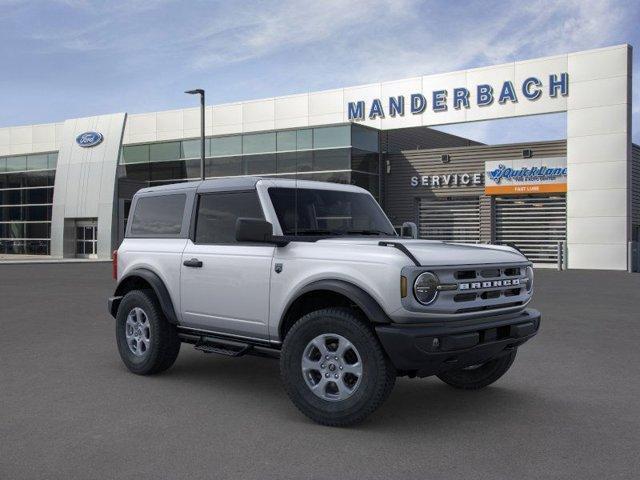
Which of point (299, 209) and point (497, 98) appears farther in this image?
point (497, 98)

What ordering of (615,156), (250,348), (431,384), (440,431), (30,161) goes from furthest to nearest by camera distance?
(30,161) < (615,156) < (431,384) < (250,348) < (440,431)

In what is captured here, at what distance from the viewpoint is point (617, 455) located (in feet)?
14.4

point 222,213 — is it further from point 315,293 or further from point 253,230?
point 315,293

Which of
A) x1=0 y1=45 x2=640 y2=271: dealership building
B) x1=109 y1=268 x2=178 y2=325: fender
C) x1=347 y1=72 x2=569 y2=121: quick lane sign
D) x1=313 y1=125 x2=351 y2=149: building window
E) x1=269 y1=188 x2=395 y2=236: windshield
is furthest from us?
x1=313 y1=125 x2=351 y2=149: building window

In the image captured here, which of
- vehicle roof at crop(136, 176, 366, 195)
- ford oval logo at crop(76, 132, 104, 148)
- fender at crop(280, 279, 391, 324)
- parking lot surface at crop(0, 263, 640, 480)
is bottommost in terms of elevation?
parking lot surface at crop(0, 263, 640, 480)

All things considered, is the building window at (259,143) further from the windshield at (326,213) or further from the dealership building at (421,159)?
the windshield at (326,213)

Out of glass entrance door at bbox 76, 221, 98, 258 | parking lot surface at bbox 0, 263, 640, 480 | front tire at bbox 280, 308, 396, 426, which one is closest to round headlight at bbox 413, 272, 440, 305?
front tire at bbox 280, 308, 396, 426

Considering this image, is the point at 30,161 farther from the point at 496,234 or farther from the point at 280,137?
the point at 496,234

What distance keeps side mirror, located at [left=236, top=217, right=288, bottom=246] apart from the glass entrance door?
121 ft

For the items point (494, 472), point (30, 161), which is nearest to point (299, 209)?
point (494, 472)

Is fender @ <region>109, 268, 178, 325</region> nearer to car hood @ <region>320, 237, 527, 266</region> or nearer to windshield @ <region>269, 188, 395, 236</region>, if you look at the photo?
windshield @ <region>269, 188, 395, 236</region>

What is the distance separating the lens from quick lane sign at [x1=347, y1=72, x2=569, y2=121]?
2803cm

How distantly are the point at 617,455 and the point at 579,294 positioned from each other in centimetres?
1268

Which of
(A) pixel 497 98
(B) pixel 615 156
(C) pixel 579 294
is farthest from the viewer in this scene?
(A) pixel 497 98
